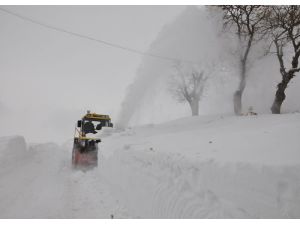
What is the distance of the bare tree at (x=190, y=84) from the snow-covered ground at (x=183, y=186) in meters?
22.4

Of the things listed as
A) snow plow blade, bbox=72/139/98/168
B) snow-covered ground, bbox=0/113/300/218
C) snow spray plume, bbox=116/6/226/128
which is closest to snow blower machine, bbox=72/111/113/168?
snow plow blade, bbox=72/139/98/168

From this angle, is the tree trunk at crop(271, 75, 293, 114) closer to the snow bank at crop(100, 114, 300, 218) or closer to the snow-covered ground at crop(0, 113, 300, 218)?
the snow-covered ground at crop(0, 113, 300, 218)

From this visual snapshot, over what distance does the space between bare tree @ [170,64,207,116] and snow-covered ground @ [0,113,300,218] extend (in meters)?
22.4

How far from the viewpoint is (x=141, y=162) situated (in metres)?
6.05

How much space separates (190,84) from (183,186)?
87.4 feet

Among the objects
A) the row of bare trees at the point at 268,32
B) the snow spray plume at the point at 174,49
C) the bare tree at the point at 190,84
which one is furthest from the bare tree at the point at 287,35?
the bare tree at the point at 190,84

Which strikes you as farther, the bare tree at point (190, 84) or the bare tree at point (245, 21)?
the bare tree at point (190, 84)

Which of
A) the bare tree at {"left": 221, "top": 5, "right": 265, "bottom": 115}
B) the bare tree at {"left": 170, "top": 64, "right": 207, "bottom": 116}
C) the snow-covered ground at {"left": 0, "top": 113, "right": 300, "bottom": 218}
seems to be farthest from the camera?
the bare tree at {"left": 170, "top": 64, "right": 207, "bottom": 116}

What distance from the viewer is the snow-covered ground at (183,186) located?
3.00m

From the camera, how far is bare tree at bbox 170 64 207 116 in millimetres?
29188

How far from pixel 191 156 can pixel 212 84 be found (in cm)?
2737

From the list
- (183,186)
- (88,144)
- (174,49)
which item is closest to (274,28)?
(174,49)

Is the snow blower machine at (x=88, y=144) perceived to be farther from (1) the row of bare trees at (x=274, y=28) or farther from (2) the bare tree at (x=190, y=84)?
(2) the bare tree at (x=190, y=84)
